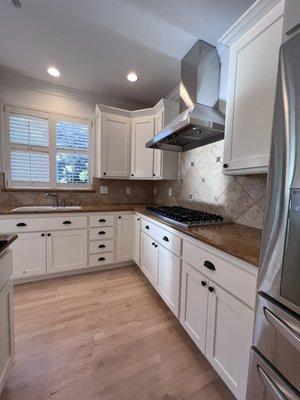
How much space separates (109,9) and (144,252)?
7.85 ft

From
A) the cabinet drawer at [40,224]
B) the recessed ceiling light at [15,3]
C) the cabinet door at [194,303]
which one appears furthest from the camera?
the cabinet drawer at [40,224]

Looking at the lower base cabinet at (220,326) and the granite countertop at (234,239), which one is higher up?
the granite countertop at (234,239)

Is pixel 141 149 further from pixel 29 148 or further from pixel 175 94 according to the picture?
pixel 29 148

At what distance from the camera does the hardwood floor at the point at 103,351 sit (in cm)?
115

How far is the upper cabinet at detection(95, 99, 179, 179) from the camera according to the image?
2.75 metres

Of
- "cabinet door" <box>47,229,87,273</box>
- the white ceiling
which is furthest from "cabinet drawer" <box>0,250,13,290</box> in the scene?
the white ceiling

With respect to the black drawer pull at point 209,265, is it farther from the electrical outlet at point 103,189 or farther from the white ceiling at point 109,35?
the electrical outlet at point 103,189

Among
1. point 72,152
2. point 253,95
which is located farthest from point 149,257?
point 72,152

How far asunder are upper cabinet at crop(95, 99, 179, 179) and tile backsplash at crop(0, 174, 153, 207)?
0.31 metres

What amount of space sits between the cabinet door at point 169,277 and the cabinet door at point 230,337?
42 cm

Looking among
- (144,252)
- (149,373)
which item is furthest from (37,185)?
(149,373)

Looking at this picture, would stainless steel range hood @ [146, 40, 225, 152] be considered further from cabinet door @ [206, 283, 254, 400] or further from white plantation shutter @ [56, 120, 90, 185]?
white plantation shutter @ [56, 120, 90, 185]

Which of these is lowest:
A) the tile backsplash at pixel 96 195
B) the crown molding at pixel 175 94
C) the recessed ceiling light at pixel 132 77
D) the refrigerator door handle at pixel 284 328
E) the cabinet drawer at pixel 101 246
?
the cabinet drawer at pixel 101 246

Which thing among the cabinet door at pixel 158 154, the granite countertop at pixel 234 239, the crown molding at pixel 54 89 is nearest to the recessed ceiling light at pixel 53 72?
the crown molding at pixel 54 89
